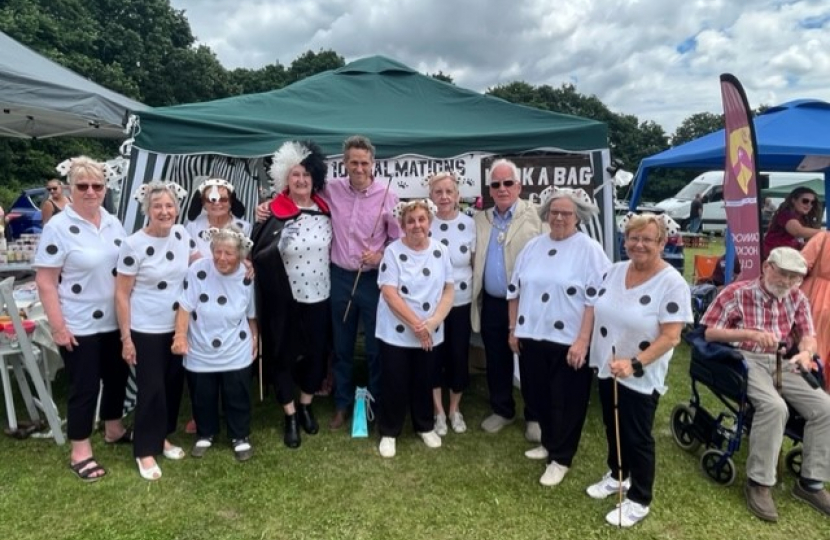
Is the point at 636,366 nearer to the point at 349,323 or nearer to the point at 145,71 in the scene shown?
the point at 349,323

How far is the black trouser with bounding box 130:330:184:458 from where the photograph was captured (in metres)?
2.86

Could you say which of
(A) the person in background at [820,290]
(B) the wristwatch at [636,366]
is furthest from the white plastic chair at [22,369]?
(A) the person in background at [820,290]

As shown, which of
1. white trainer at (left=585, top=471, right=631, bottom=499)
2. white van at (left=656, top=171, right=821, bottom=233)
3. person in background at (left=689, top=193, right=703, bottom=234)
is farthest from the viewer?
white van at (left=656, top=171, right=821, bottom=233)

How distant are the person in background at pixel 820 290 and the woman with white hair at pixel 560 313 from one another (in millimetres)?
1380

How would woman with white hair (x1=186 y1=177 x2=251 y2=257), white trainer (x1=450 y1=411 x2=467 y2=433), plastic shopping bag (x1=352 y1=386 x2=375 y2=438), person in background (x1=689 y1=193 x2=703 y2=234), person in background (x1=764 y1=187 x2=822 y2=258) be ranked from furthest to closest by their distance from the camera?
person in background (x1=689 y1=193 x2=703 y2=234), person in background (x1=764 y1=187 x2=822 y2=258), white trainer (x1=450 y1=411 x2=467 y2=433), plastic shopping bag (x1=352 y1=386 x2=375 y2=438), woman with white hair (x1=186 y1=177 x2=251 y2=257)

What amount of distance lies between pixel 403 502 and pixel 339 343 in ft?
3.60

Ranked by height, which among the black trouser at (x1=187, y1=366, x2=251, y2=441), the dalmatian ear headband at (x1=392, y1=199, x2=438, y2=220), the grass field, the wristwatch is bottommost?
the grass field

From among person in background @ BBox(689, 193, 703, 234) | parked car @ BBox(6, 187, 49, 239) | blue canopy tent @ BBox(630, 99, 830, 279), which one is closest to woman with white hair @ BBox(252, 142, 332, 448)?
blue canopy tent @ BBox(630, 99, 830, 279)

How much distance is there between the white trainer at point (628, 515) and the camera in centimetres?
255

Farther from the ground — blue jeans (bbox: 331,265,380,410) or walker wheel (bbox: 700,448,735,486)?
blue jeans (bbox: 331,265,380,410)

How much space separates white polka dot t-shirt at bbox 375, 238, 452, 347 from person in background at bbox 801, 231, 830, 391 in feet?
6.97

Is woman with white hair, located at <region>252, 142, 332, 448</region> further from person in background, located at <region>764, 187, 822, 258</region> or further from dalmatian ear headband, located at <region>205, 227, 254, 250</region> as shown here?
person in background, located at <region>764, 187, 822, 258</region>

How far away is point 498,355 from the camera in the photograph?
344 cm

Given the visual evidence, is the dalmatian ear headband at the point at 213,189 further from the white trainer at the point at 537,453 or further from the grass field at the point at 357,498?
the white trainer at the point at 537,453
